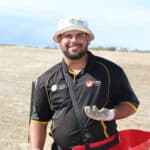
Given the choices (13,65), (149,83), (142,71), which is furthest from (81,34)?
(13,65)

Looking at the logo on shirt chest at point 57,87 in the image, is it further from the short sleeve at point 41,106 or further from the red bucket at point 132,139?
the red bucket at point 132,139

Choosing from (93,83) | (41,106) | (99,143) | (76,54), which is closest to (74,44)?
(76,54)

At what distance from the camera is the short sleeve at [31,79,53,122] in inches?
202

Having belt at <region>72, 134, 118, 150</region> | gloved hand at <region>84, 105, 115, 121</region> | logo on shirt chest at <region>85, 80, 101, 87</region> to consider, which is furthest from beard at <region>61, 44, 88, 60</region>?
belt at <region>72, 134, 118, 150</region>

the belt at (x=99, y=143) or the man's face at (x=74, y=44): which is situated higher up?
the man's face at (x=74, y=44)

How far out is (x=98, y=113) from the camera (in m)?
4.59

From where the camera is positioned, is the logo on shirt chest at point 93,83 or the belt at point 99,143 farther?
the logo on shirt chest at point 93,83

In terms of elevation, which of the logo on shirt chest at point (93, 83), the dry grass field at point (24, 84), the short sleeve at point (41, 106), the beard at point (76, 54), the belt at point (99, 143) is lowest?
the dry grass field at point (24, 84)

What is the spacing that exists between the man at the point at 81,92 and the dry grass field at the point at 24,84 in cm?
478

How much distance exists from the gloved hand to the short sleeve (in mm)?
593

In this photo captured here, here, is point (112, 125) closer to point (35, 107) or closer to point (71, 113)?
point (71, 113)

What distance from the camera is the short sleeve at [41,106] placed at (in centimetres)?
514

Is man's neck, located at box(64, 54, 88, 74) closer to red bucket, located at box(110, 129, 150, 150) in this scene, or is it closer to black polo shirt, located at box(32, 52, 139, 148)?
black polo shirt, located at box(32, 52, 139, 148)

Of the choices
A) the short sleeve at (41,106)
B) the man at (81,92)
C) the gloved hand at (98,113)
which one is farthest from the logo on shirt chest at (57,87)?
the gloved hand at (98,113)
